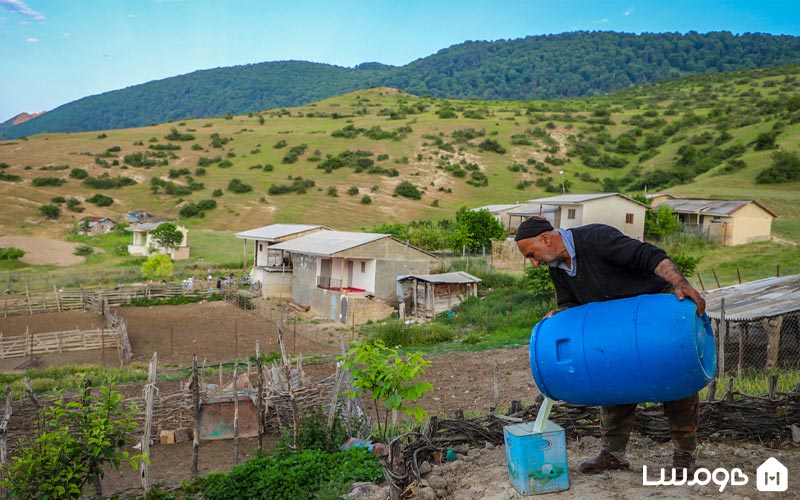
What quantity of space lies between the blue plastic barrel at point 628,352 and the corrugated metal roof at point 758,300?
882cm

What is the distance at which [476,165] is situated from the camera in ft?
244

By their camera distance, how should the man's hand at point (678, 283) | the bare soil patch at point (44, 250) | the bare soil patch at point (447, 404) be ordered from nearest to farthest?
1. the man's hand at point (678, 283)
2. the bare soil patch at point (447, 404)
3. the bare soil patch at point (44, 250)

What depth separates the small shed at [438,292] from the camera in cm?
2792

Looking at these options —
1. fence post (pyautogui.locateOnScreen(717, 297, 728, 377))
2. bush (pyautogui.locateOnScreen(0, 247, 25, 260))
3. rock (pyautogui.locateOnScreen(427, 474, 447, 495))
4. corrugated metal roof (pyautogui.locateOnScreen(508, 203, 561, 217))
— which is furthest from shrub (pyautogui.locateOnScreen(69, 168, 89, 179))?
rock (pyautogui.locateOnScreen(427, 474, 447, 495))

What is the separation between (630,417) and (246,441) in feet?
25.9

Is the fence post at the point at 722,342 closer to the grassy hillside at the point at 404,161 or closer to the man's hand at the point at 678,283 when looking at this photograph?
the man's hand at the point at 678,283

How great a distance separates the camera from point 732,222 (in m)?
34.2


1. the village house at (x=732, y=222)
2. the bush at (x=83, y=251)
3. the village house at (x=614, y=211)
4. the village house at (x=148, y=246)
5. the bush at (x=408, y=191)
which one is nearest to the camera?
the village house at (x=732, y=222)

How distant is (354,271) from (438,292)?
4.67 m

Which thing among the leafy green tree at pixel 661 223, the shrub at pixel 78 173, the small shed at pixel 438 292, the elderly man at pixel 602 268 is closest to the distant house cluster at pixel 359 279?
the small shed at pixel 438 292

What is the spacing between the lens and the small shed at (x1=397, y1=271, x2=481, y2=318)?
27.9m

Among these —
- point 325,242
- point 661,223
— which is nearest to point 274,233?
point 325,242

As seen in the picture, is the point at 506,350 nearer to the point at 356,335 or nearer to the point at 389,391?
the point at 356,335

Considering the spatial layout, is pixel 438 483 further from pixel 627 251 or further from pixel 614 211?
pixel 614 211
